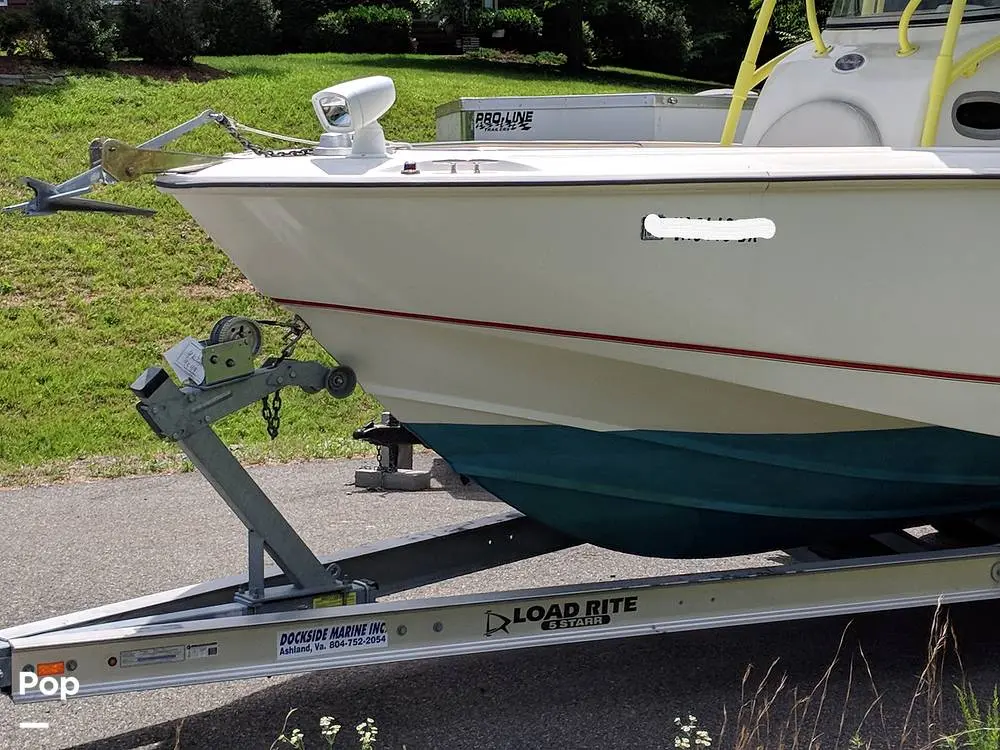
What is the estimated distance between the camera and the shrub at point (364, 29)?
20797 mm

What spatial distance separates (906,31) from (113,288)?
6193mm

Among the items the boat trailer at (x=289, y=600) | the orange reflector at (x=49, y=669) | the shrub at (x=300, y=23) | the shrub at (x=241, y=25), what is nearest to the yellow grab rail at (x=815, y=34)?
the boat trailer at (x=289, y=600)

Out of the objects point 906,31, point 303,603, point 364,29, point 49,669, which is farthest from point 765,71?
point 364,29

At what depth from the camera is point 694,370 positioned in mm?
3600

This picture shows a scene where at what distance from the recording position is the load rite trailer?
3152 mm

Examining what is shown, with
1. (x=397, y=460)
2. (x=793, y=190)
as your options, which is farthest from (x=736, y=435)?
Result: (x=397, y=460)

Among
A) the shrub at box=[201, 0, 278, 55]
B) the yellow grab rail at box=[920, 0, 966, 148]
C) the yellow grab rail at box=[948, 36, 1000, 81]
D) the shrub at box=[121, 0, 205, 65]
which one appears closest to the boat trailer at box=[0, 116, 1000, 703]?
the yellow grab rail at box=[920, 0, 966, 148]

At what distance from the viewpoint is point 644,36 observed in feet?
70.3

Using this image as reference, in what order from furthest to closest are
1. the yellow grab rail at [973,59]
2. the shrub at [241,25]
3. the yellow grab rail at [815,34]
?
the shrub at [241,25], the yellow grab rail at [815,34], the yellow grab rail at [973,59]

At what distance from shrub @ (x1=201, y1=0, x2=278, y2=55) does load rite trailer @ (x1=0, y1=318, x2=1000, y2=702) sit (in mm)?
16167

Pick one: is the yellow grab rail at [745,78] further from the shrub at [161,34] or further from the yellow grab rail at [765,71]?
the shrub at [161,34]

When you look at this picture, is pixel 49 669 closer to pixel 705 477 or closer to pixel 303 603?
pixel 303 603

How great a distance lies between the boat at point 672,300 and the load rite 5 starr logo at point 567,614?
432mm

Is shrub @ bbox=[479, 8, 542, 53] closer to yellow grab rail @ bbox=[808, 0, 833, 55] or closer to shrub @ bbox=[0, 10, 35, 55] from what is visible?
shrub @ bbox=[0, 10, 35, 55]
